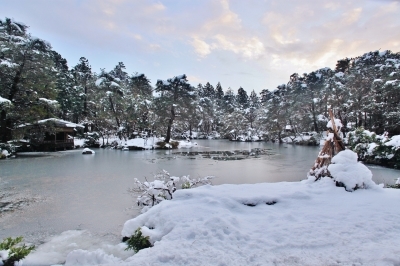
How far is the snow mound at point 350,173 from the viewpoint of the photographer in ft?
15.1

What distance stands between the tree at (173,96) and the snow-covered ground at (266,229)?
21.4 m

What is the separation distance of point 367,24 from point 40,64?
67.0 ft

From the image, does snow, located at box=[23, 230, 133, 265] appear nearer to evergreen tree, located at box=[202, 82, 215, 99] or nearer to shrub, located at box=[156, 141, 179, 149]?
shrub, located at box=[156, 141, 179, 149]

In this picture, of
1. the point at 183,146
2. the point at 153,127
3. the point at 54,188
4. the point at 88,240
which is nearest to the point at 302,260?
the point at 88,240

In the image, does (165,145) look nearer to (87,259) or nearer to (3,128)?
(3,128)

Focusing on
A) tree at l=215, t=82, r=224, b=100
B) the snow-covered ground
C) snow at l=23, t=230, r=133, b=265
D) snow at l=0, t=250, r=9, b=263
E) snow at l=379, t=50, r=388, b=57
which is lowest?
snow at l=23, t=230, r=133, b=265

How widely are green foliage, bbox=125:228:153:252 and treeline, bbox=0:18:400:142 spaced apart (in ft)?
52.9

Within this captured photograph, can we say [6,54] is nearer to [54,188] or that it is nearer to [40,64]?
[40,64]

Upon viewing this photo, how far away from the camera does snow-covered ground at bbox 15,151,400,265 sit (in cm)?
249

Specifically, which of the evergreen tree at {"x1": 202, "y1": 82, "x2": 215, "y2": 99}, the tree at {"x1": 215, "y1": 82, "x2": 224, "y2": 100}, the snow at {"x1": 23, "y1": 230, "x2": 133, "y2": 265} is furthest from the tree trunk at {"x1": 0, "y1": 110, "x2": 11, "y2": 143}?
the tree at {"x1": 215, "y1": 82, "x2": 224, "y2": 100}

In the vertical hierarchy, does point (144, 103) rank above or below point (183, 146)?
above

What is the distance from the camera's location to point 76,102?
29828mm

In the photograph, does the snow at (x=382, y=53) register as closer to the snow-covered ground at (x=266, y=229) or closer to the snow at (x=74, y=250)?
the snow-covered ground at (x=266, y=229)

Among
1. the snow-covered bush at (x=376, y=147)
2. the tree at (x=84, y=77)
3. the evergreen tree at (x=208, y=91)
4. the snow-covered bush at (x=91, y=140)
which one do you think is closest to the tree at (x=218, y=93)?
the evergreen tree at (x=208, y=91)
